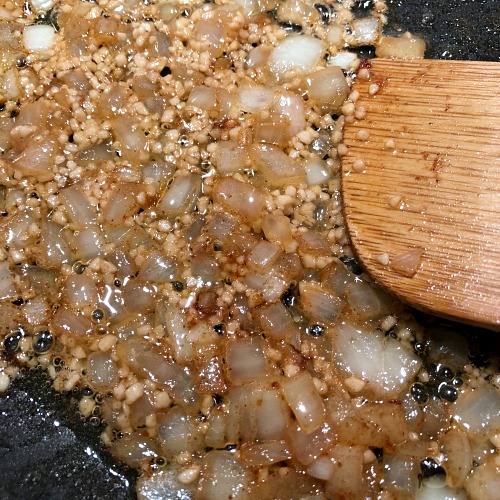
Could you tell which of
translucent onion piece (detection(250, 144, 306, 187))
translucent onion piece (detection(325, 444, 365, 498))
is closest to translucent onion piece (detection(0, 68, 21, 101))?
translucent onion piece (detection(250, 144, 306, 187))

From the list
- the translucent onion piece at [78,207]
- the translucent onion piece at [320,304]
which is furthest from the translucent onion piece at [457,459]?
the translucent onion piece at [78,207]

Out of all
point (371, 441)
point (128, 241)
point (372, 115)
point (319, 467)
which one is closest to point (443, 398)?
point (371, 441)

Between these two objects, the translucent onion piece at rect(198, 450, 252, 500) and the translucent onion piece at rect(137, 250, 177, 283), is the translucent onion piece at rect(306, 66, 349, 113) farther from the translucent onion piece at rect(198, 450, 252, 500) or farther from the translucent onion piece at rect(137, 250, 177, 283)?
the translucent onion piece at rect(198, 450, 252, 500)

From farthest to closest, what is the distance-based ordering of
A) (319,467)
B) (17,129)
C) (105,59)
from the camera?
1. (105,59)
2. (17,129)
3. (319,467)

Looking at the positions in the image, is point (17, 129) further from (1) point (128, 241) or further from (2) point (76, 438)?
(2) point (76, 438)

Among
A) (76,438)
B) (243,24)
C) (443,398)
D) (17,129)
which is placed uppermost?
(243,24)

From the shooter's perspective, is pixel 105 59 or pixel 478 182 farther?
pixel 105 59
